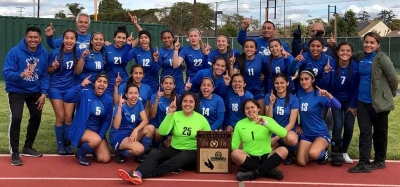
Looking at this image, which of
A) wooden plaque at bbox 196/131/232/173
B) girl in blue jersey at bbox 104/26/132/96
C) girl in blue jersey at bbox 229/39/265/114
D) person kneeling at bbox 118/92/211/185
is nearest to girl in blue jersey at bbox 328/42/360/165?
girl in blue jersey at bbox 229/39/265/114

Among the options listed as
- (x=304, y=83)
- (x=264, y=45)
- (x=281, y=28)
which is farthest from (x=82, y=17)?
(x=281, y=28)

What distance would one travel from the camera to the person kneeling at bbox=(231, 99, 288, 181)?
5.79 m

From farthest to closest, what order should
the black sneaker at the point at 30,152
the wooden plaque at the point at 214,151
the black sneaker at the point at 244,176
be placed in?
1. the black sneaker at the point at 30,152
2. the wooden plaque at the point at 214,151
3. the black sneaker at the point at 244,176

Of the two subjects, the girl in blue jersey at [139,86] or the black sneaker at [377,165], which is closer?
the black sneaker at [377,165]

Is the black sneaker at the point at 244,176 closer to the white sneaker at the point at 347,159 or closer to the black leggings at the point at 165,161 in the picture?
the black leggings at the point at 165,161

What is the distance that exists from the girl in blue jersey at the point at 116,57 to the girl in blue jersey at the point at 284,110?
2.54m

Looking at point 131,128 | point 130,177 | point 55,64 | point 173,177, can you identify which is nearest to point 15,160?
point 55,64

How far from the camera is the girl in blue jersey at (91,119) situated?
6465mm

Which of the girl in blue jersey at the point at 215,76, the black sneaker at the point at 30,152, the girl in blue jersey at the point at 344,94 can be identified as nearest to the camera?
the girl in blue jersey at the point at 344,94

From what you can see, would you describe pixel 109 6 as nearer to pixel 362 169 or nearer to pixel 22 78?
pixel 22 78

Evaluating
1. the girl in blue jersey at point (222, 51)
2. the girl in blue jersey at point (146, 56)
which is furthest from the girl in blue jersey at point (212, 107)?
the girl in blue jersey at point (146, 56)

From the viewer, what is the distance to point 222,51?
7359 mm

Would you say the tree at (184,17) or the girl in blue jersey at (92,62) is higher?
the tree at (184,17)

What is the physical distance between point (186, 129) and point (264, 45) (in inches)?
91.6
